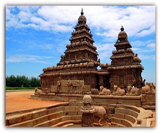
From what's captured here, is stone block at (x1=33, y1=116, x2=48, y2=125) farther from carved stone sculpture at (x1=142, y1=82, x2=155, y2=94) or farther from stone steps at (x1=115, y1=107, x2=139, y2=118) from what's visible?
carved stone sculpture at (x1=142, y1=82, x2=155, y2=94)

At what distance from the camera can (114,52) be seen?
720 inches

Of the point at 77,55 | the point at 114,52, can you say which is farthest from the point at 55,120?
the point at 77,55

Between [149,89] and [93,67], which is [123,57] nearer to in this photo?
[93,67]

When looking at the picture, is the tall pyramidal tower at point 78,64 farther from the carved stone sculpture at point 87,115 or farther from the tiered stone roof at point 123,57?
the carved stone sculpture at point 87,115

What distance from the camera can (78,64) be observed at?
62.2ft

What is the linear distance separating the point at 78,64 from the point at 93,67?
2.03m

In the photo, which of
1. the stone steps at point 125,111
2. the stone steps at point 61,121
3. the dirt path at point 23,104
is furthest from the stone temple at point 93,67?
the stone steps at point 125,111

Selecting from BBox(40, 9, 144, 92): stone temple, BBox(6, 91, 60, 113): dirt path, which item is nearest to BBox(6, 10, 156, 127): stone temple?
BBox(40, 9, 144, 92): stone temple

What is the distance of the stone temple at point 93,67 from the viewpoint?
1586 centimetres

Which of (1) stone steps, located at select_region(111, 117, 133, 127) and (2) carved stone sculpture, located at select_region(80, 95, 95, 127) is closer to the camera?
(2) carved stone sculpture, located at select_region(80, 95, 95, 127)

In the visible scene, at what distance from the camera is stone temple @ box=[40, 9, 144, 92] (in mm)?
15859

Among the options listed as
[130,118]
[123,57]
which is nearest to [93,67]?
[123,57]
